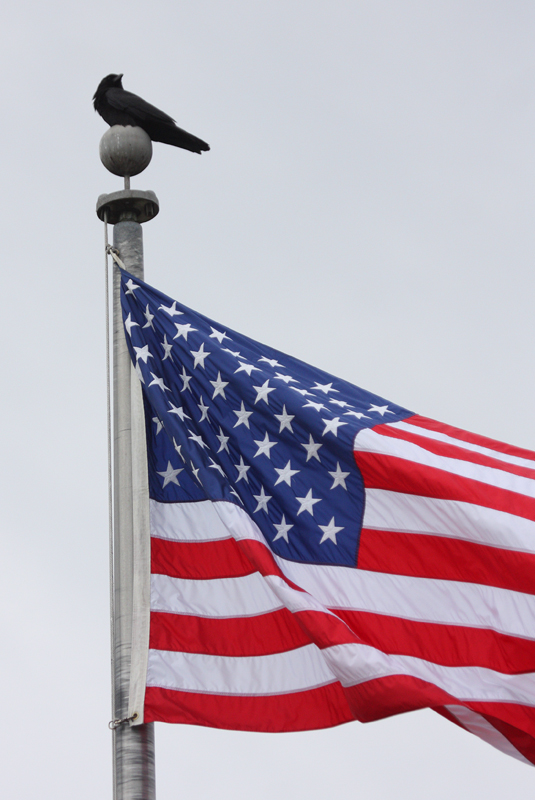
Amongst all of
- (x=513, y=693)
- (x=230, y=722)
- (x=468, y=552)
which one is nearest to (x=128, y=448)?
(x=230, y=722)

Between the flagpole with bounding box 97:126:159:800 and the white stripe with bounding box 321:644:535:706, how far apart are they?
1.35 metres

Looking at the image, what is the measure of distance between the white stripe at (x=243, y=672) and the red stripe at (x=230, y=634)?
5cm

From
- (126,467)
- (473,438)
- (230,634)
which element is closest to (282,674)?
(230,634)

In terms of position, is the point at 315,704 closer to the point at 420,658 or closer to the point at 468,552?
the point at 420,658

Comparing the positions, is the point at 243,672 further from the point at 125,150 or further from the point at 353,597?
the point at 125,150

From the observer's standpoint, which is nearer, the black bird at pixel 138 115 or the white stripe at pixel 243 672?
the white stripe at pixel 243 672

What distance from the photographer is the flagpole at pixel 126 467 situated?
648 centimetres

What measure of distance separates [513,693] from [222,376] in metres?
2.85

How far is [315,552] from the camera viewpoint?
699 cm

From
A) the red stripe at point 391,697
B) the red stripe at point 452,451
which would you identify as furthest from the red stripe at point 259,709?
the red stripe at point 452,451

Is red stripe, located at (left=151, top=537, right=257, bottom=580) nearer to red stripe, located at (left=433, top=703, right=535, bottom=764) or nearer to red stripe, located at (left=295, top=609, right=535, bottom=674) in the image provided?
red stripe, located at (left=295, top=609, right=535, bottom=674)

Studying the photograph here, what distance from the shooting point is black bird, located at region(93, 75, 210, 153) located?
26.8 feet

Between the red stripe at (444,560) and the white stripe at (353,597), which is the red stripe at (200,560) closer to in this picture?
the white stripe at (353,597)

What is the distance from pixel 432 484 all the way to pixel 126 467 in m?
2.06
